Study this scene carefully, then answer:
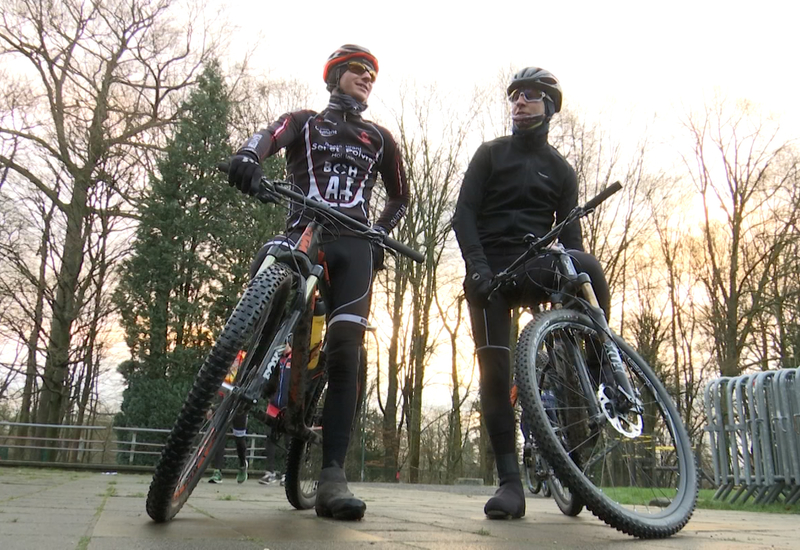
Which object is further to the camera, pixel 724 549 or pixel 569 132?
pixel 569 132

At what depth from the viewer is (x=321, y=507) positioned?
9.80 ft

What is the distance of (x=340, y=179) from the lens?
3584 millimetres

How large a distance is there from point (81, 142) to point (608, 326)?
1937 cm

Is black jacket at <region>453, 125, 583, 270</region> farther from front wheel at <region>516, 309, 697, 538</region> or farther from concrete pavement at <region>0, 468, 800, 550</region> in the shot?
concrete pavement at <region>0, 468, 800, 550</region>

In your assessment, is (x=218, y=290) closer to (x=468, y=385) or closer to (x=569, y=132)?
(x=468, y=385)

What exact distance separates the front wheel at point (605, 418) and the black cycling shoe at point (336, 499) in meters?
0.78

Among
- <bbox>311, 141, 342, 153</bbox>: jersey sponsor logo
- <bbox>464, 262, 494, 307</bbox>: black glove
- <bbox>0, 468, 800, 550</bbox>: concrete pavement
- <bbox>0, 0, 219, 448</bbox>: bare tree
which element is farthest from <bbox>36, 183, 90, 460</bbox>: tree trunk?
<bbox>464, 262, 494, 307</bbox>: black glove

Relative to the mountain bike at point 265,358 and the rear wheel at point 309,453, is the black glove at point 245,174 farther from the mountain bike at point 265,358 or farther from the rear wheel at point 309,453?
the rear wheel at point 309,453

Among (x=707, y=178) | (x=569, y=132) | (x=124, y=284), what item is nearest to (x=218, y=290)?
(x=124, y=284)

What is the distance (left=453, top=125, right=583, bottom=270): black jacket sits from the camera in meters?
3.79

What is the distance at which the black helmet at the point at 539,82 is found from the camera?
375 centimetres

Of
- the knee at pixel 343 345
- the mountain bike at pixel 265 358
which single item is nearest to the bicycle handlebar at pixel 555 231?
the mountain bike at pixel 265 358

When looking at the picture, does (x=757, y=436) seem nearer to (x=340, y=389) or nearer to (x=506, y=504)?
(x=506, y=504)

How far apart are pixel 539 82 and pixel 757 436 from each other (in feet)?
17.6
